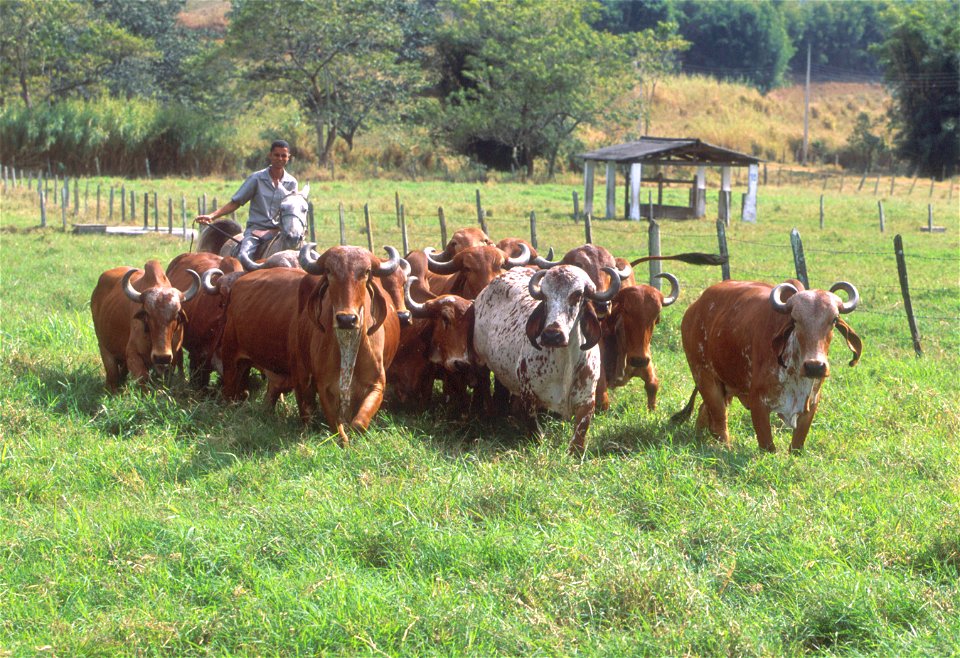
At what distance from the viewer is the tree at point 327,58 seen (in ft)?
145

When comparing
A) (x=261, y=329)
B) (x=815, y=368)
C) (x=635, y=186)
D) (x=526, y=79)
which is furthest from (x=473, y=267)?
(x=526, y=79)

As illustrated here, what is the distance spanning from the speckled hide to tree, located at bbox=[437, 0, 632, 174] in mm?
38465

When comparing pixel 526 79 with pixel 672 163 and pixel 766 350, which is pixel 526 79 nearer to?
pixel 672 163

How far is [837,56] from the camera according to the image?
9425 centimetres

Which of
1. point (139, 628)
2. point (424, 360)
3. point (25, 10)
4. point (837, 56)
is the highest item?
point (837, 56)

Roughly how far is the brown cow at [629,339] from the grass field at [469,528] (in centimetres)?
29

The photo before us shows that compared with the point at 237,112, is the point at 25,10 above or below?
above

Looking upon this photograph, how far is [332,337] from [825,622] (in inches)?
162

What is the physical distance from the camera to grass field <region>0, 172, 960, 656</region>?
495cm

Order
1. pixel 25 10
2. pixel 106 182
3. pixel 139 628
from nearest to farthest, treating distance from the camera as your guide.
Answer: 1. pixel 139 628
2. pixel 106 182
3. pixel 25 10

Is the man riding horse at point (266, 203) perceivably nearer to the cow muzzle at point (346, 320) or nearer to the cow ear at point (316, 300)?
the cow ear at point (316, 300)

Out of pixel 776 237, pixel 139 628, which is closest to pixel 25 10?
pixel 776 237

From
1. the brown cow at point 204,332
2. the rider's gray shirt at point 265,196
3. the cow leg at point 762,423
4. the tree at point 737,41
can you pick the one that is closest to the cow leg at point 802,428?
the cow leg at point 762,423

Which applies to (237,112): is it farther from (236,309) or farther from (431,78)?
(236,309)
